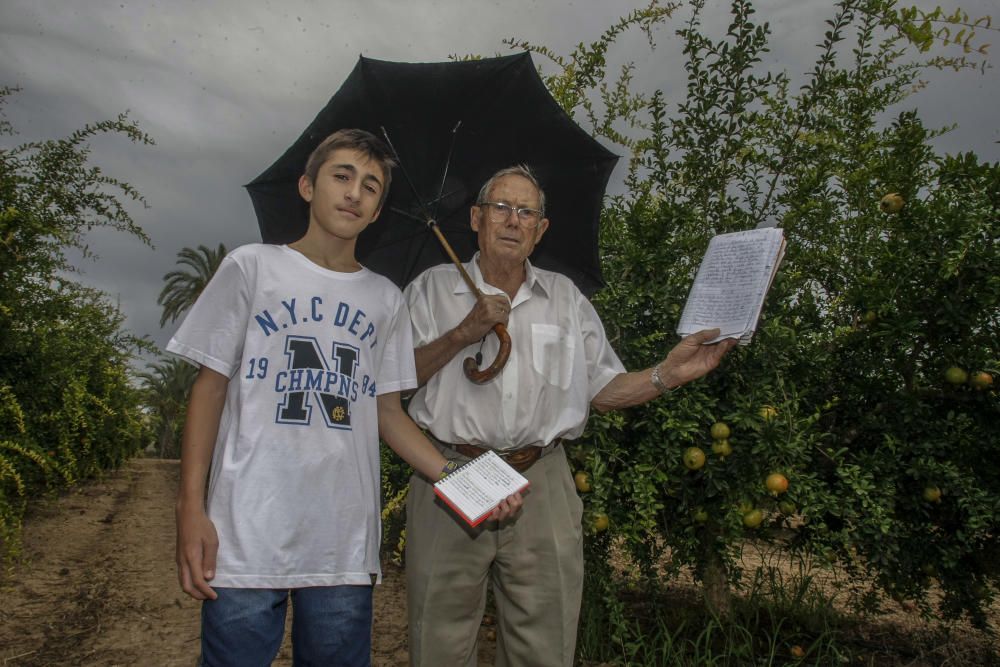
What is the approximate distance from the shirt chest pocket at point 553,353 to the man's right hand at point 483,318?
203 mm

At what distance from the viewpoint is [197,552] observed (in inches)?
71.4

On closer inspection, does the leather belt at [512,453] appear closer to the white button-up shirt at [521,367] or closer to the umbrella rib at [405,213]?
the white button-up shirt at [521,367]

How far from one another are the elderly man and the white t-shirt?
1.47 ft

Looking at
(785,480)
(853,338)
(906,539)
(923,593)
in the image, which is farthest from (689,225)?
(923,593)

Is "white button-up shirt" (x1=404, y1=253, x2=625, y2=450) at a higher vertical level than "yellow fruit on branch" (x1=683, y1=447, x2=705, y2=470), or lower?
higher

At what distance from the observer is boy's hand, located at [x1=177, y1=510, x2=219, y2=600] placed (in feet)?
5.90

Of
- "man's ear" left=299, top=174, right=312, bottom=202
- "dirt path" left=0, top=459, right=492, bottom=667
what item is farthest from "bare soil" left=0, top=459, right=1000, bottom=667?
"man's ear" left=299, top=174, right=312, bottom=202

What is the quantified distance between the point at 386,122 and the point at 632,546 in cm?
226

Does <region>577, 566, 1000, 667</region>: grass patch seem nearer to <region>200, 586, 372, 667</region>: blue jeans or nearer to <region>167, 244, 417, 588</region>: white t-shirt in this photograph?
<region>200, 586, 372, 667</region>: blue jeans

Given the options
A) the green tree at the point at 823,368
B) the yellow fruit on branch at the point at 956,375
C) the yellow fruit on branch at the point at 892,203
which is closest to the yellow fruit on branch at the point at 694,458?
the green tree at the point at 823,368

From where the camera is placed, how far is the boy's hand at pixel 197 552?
1.80m

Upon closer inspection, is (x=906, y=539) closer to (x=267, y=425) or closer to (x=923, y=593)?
(x=923, y=593)

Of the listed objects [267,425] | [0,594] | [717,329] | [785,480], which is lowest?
[0,594]

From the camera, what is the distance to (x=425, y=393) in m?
2.59
